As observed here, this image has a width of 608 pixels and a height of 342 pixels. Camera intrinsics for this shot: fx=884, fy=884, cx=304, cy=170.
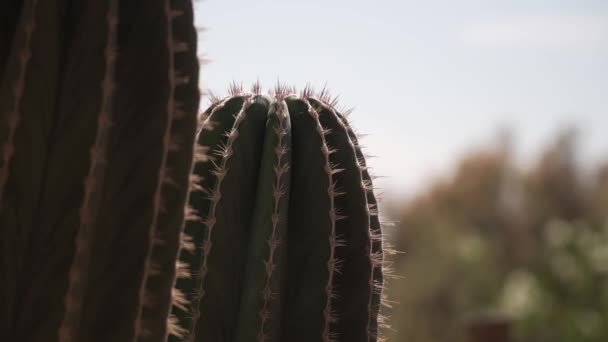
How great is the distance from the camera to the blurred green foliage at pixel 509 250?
58.6 feet

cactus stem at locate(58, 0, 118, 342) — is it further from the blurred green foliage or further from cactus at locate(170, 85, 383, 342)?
the blurred green foliage

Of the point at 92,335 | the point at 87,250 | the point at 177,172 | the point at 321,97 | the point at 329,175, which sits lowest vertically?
the point at 92,335

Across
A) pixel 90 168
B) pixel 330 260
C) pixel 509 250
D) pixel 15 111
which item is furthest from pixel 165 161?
pixel 509 250

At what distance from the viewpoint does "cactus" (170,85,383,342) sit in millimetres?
2094

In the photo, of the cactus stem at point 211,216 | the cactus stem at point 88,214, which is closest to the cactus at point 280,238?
the cactus stem at point 211,216

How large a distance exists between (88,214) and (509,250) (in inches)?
789

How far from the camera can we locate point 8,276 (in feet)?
4.38

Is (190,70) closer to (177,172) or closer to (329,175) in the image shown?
(177,172)

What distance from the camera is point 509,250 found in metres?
20.6

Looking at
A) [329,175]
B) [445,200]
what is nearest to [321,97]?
[329,175]

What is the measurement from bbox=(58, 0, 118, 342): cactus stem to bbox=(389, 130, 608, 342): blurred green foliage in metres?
16.0

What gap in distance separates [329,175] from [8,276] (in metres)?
1.01

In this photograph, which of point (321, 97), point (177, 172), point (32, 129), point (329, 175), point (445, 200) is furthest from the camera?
point (445, 200)

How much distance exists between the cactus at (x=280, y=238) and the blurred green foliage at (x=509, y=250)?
1500 cm
